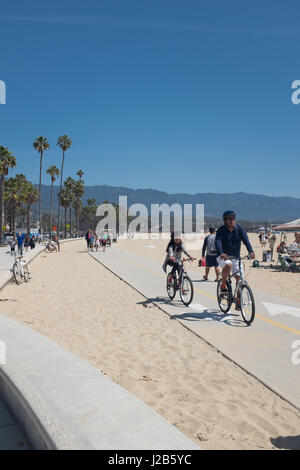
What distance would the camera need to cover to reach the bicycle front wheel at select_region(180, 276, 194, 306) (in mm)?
9125

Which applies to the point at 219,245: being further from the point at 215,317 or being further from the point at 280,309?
the point at 280,309

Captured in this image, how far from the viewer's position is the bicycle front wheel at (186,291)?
9125mm

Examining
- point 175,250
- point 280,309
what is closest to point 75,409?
point 280,309

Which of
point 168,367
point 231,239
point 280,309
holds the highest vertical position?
point 231,239

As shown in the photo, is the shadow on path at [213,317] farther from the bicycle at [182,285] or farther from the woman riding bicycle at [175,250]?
the woman riding bicycle at [175,250]

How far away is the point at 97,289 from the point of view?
12383 mm

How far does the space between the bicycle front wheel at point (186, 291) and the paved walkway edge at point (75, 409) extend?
473 centimetres

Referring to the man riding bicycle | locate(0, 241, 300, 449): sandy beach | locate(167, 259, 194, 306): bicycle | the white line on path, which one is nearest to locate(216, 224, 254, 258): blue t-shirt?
the man riding bicycle

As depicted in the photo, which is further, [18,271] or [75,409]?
[18,271]

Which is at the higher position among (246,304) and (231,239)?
(231,239)

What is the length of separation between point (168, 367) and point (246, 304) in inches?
106

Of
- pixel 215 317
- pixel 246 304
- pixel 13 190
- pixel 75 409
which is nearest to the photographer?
pixel 75 409

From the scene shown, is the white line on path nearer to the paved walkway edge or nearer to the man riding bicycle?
the man riding bicycle

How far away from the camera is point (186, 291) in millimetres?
9266
